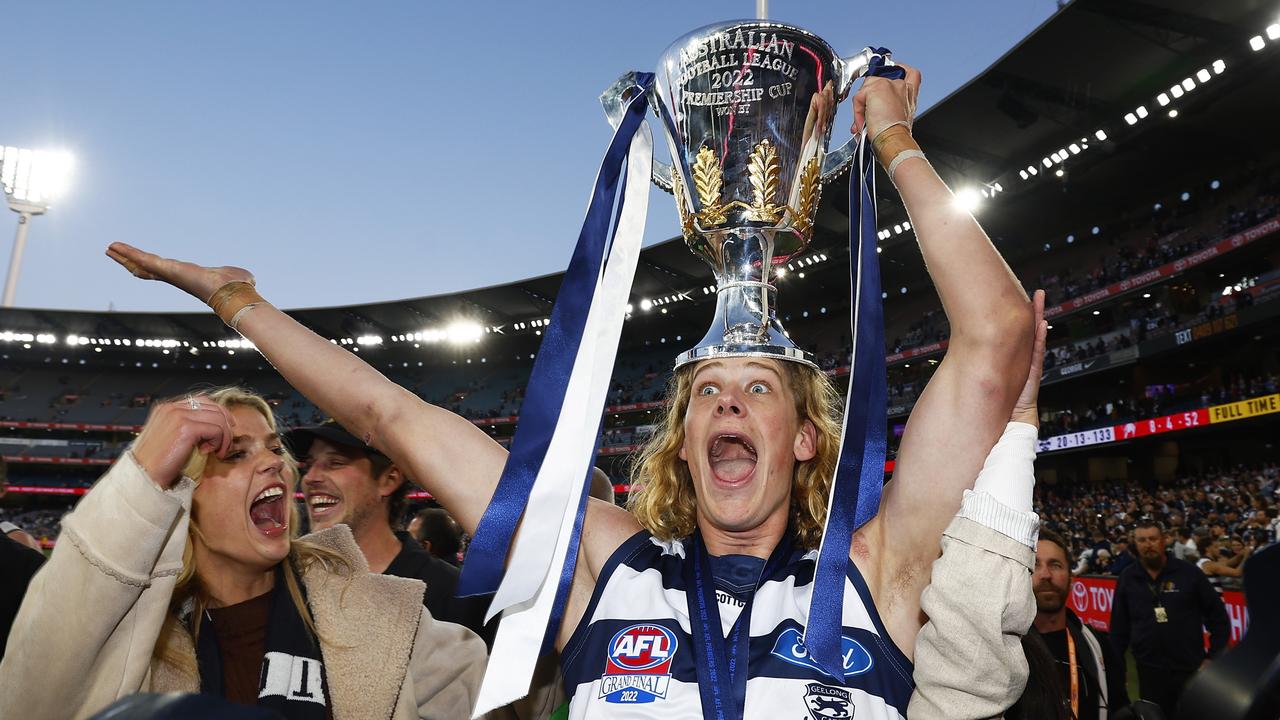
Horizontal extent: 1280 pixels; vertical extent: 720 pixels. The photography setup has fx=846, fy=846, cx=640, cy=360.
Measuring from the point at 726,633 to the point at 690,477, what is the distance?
1.80 feet

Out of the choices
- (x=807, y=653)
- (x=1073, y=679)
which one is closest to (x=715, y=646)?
(x=807, y=653)

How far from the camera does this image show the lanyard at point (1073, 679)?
3436mm

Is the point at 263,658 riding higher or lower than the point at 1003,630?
lower

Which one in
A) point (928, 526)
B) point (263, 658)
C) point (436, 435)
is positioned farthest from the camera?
point (263, 658)

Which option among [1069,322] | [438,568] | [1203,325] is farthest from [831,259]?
[438,568]

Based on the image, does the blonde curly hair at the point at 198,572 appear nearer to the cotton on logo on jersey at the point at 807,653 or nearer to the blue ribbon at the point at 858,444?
the cotton on logo on jersey at the point at 807,653

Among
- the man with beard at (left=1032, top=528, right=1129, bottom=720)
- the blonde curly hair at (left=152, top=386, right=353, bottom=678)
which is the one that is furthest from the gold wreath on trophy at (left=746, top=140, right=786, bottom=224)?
the man with beard at (left=1032, top=528, right=1129, bottom=720)

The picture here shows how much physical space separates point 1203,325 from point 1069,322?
6029 millimetres

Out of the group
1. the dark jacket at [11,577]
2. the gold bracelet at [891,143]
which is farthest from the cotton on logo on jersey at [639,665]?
the dark jacket at [11,577]

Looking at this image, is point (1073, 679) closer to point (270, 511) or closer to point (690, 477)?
point (690, 477)

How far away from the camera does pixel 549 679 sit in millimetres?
2092

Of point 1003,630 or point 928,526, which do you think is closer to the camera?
point 1003,630

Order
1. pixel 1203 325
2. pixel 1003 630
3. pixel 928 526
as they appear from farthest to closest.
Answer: pixel 1203 325, pixel 928 526, pixel 1003 630

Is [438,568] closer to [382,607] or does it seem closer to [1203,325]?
[382,607]
